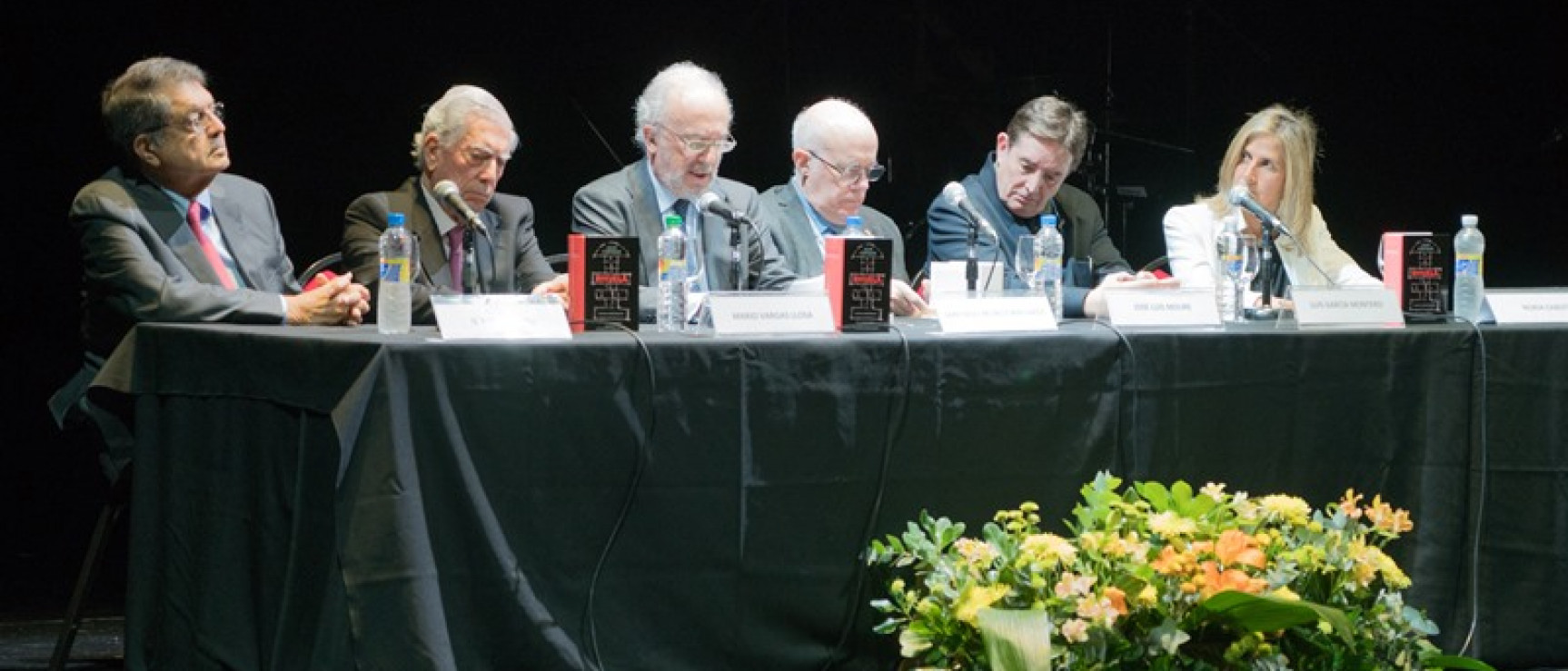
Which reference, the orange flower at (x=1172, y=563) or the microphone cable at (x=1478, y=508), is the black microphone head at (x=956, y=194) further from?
the orange flower at (x=1172, y=563)

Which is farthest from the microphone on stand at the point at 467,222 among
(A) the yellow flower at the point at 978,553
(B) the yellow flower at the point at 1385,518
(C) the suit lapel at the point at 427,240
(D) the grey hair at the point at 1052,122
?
(B) the yellow flower at the point at 1385,518

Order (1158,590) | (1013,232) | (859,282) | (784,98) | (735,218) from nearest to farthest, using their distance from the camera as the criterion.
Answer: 1. (1158,590)
2. (859,282)
3. (735,218)
4. (1013,232)
5. (784,98)

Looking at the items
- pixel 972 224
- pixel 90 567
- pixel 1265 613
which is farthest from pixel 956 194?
pixel 90 567

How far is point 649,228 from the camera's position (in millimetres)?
3754

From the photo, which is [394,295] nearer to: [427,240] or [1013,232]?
[427,240]

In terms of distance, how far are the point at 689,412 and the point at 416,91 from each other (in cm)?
226

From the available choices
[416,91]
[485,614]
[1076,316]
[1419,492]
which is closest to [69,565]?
[416,91]

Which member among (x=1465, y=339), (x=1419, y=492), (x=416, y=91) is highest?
(x=416, y=91)

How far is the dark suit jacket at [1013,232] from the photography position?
164 inches

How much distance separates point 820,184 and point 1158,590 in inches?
68.5

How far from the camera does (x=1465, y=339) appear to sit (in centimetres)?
324

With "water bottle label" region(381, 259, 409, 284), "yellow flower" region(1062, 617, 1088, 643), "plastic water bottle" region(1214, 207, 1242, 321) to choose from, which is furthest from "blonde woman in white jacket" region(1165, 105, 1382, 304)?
"water bottle label" region(381, 259, 409, 284)

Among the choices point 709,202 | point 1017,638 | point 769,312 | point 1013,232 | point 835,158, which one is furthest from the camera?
point 1013,232

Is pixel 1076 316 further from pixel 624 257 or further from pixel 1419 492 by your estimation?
pixel 624 257
